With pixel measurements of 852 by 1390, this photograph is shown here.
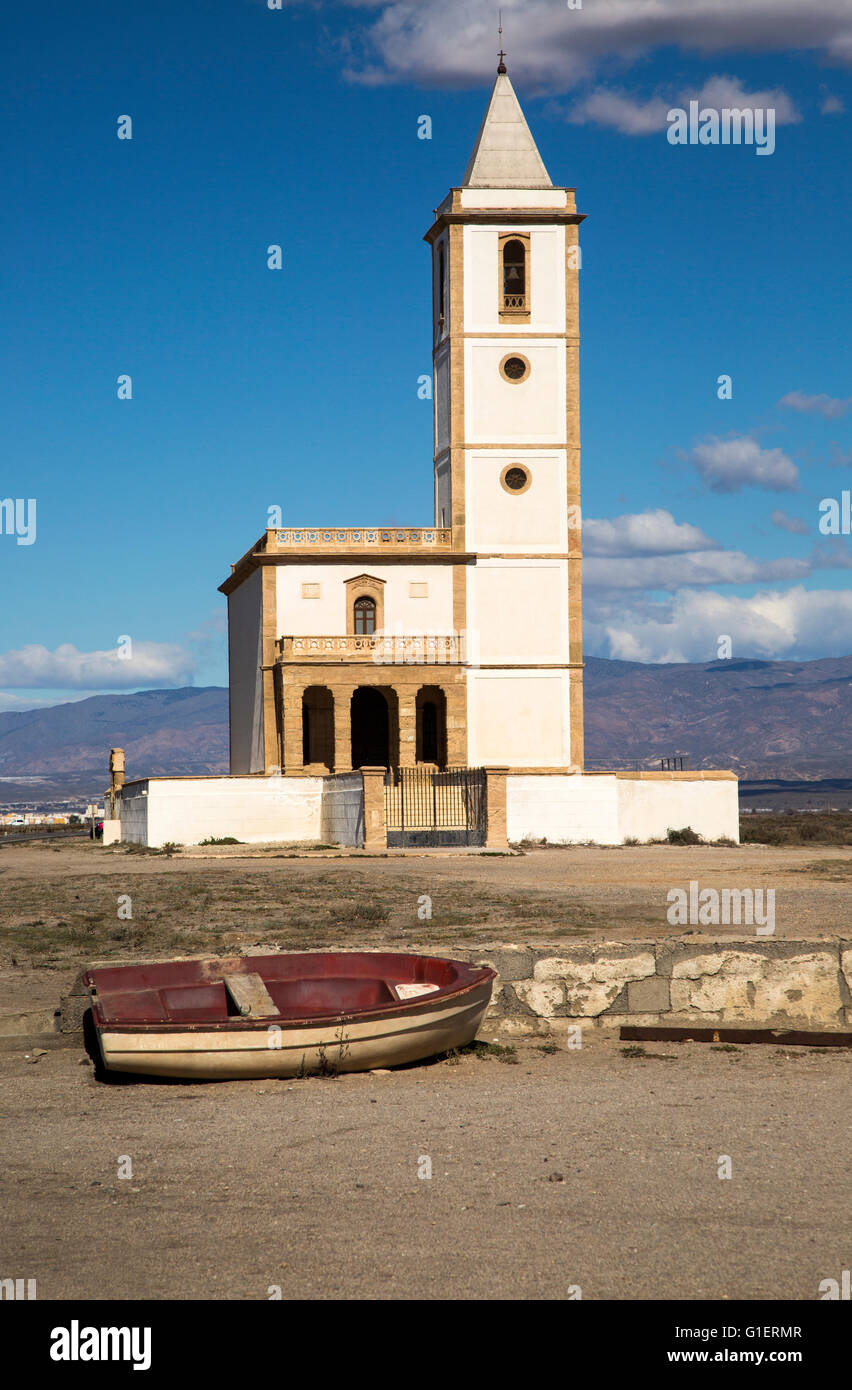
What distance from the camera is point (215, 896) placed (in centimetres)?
2102

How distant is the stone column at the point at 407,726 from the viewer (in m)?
42.8

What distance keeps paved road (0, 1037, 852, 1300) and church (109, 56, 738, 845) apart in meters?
32.8

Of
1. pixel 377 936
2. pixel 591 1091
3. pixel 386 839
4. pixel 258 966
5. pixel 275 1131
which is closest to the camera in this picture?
pixel 275 1131

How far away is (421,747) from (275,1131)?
1523 inches

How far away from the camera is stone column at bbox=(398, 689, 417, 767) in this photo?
4284cm

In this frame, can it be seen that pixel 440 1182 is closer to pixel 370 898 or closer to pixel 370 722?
pixel 370 898

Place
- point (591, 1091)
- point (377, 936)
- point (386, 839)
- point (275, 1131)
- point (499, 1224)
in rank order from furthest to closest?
point (386, 839), point (377, 936), point (591, 1091), point (275, 1131), point (499, 1224)

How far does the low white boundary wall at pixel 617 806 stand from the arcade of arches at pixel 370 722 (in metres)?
7.02

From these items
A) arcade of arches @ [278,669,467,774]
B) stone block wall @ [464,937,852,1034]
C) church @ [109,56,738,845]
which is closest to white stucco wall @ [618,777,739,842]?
church @ [109,56,738,845]

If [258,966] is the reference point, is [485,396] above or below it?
above

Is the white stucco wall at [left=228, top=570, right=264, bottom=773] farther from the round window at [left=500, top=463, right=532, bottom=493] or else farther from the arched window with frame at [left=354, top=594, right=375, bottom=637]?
the round window at [left=500, top=463, right=532, bottom=493]
